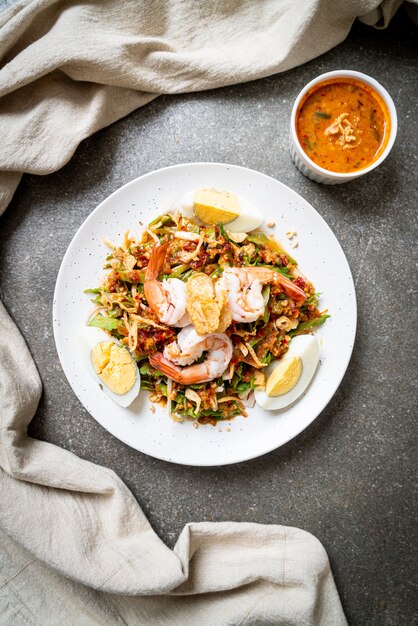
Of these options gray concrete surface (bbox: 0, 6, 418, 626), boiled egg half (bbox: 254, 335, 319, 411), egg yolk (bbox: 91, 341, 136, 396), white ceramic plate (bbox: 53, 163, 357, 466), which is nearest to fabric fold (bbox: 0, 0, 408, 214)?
gray concrete surface (bbox: 0, 6, 418, 626)

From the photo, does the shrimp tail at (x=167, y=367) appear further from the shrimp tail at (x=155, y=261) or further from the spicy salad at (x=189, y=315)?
the shrimp tail at (x=155, y=261)

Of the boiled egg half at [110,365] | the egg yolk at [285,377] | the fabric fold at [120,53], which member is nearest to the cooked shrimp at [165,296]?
the boiled egg half at [110,365]

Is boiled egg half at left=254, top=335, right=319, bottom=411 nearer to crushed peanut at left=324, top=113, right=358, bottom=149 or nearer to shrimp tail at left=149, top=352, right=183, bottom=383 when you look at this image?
shrimp tail at left=149, top=352, right=183, bottom=383

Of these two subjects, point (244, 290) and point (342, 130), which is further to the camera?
point (342, 130)

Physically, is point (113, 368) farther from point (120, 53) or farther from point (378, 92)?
point (378, 92)

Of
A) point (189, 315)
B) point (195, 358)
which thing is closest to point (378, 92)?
point (189, 315)

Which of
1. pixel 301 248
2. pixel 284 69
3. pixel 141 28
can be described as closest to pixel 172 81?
pixel 141 28
